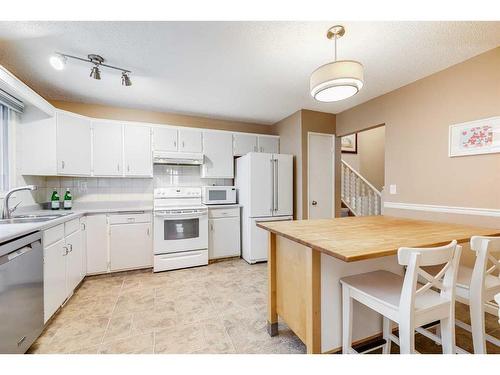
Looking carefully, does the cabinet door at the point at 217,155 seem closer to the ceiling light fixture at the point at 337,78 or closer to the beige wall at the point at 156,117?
the beige wall at the point at 156,117

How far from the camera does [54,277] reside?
2.00 metres

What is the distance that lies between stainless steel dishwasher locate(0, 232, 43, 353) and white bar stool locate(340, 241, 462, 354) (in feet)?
6.87

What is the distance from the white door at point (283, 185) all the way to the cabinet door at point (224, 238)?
2.40 ft

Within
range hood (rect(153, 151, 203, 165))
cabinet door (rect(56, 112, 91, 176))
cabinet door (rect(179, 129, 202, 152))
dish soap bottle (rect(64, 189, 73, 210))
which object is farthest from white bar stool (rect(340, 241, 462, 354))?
dish soap bottle (rect(64, 189, 73, 210))

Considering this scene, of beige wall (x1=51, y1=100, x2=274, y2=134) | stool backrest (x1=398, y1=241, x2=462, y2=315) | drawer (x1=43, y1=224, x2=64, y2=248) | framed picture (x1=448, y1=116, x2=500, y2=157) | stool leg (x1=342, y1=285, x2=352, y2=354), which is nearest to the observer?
stool backrest (x1=398, y1=241, x2=462, y2=315)

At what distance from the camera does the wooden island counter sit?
1.30 metres

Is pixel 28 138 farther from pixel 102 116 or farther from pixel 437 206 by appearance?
pixel 437 206

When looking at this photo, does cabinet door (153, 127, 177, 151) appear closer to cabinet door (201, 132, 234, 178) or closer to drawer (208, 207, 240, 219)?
cabinet door (201, 132, 234, 178)

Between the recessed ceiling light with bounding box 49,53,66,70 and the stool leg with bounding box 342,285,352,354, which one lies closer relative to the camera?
the stool leg with bounding box 342,285,352,354

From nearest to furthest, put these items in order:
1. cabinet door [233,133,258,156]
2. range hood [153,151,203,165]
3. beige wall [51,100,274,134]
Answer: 1. beige wall [51,100,274,134]
2. range hood [153,151,203,165]
3. cabinet door [233,133,258,156]

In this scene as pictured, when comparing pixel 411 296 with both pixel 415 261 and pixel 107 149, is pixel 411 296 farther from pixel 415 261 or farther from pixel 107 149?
pixel 107 149

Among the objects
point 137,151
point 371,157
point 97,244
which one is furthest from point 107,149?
point 371,157

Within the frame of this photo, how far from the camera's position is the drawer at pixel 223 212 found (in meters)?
3.55

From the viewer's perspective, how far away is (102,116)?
3.36m
